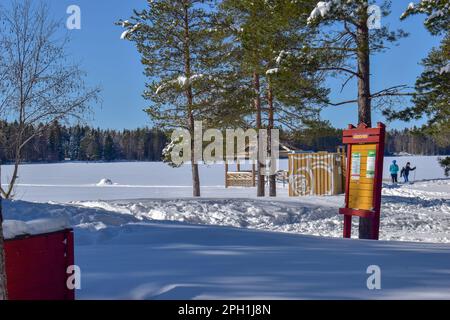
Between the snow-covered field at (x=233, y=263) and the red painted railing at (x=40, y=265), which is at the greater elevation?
the red painted railing at (x=40, y=265)

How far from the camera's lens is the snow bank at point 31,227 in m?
3.90

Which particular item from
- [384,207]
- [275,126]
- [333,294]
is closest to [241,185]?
[275,126]

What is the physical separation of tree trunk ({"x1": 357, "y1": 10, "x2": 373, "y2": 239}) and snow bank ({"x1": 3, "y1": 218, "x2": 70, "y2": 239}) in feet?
28.2

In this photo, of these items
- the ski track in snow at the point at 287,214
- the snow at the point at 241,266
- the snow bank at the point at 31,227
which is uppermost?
the snow bank at the point at 31,227

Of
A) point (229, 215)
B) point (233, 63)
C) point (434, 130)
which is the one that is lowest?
point (229, 215)

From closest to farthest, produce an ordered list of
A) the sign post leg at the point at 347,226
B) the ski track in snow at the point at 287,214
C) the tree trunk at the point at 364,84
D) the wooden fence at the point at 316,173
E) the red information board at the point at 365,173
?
the red information board at the point at 365,173
the sign post leg at the point at 347,226
the tree trunk at the point at 364,84
the ski track in snow at the point at 287,214
the wooden fence at the point at 316,173

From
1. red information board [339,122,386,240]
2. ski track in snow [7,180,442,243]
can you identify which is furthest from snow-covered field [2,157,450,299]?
ski track in snow [7,180,442,243]

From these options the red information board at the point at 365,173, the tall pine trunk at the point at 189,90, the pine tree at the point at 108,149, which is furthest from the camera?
the pine tree at the point at 108,149

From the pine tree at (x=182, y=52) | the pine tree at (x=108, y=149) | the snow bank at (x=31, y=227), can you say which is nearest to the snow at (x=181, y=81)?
the pine tree at (x=182, y=52)

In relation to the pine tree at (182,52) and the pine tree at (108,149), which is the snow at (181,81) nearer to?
the pine tree at (182,52)

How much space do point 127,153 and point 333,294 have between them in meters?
102

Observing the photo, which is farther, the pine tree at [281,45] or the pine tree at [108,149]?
the pine tree at [108,149]
